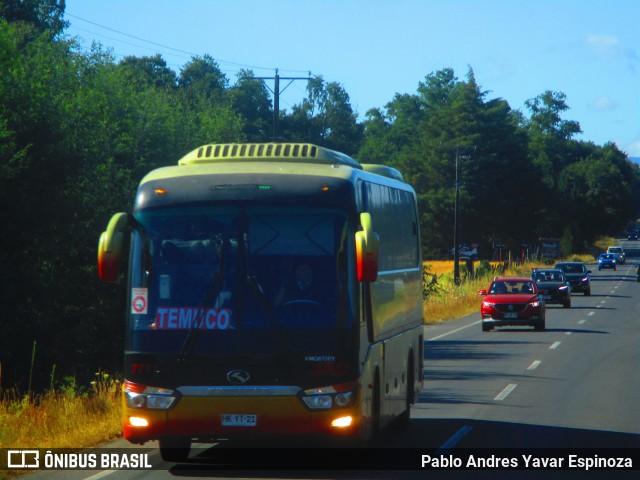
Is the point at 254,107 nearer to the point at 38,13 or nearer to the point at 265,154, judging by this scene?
the point at 38,13

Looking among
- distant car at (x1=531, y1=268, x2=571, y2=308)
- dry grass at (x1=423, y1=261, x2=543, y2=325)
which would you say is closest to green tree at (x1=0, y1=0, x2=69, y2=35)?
dry grass at (x1=423, y1=261, x2=543, y2=325)

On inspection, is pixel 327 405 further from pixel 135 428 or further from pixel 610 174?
pixel 610 174

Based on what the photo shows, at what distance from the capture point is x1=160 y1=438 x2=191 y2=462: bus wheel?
451 inches

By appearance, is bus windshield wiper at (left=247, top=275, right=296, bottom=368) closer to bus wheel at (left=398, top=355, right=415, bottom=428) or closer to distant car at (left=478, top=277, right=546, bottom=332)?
bus wheel at (left=398, top=355, right=415, bottom=428)

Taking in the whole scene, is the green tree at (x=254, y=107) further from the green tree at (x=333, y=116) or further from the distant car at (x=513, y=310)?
the distant car at (x=513, y=310)

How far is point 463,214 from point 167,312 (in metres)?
83.7

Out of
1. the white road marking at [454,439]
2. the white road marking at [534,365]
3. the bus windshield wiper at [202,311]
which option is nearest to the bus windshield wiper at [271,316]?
the bus windshield wiper at [202,311]

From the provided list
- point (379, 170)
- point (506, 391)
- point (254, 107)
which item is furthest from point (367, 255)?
point (254, 107)

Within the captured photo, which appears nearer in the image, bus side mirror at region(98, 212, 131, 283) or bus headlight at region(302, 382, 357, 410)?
bus side mirror at region(98, 212, 131, 283)

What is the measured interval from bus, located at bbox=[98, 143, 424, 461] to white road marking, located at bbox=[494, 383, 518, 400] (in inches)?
281

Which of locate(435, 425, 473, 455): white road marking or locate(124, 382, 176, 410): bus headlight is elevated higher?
locate(124, 382, 176, 410): bus headlight

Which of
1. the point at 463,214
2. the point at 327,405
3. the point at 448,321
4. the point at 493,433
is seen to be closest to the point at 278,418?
the point at 327,405

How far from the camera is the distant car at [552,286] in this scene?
164 ft

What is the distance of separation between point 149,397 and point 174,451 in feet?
4.16
